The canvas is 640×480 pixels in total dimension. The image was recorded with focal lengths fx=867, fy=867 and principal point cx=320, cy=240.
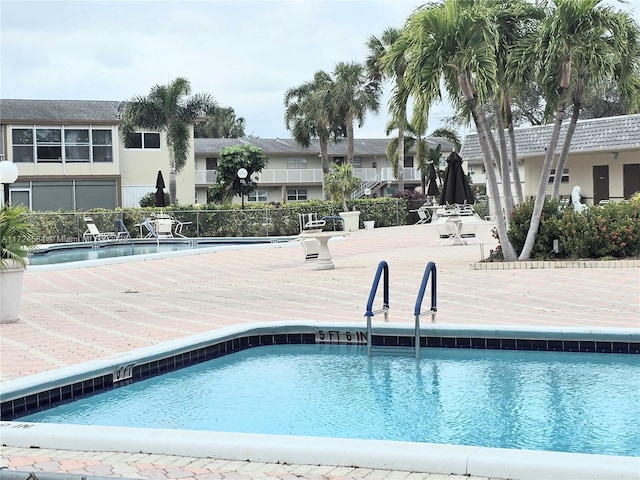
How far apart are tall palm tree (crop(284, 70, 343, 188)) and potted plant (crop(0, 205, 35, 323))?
34747 mm

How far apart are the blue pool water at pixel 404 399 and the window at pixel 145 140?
35.7 m

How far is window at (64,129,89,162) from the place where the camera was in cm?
4078

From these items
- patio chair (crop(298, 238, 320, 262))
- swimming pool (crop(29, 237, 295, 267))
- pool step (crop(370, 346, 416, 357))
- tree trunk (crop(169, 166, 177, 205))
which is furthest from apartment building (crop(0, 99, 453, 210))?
pool step (crop(370, 346, 416, 357))

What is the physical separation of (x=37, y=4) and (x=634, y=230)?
33.8 feet

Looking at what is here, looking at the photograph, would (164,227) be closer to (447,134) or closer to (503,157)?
(503,157)

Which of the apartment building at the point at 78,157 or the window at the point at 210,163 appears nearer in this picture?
the apartment building at the point at 78,157

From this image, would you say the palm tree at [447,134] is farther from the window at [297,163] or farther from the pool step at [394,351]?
the pool step at [394,351]

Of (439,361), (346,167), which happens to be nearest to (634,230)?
(439,361)

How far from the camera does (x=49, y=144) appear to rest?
40406 millimetres

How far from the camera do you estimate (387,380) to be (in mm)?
8078

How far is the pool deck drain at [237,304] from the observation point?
4801 millimetres

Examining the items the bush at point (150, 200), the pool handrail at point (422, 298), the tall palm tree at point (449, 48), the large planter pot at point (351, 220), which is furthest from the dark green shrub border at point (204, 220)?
the pool handrail at point (422, 298)

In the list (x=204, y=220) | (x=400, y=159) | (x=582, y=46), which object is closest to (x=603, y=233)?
(x=582, y=46)

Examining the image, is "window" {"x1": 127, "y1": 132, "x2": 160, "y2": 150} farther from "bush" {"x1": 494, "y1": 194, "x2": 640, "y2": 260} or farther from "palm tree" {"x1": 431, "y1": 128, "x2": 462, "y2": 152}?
"bush" {"x1": 494, "y1": 194, "x2": 640, "y2": 260}
